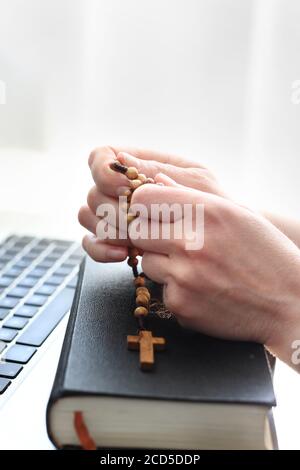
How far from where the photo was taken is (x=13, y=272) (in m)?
0.79

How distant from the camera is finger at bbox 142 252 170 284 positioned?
1.77ft

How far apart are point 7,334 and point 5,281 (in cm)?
14

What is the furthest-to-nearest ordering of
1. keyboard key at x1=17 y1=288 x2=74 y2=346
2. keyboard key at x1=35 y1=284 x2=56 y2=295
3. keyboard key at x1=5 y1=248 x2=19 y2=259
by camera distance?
keyboard key at x1=5 y1=248 x2=19 y2=259 → keyboard key at x1=35 y1=284 x2=56 y2=295 → keyboard key at x1=17 y1=288 x2=74 y2=346

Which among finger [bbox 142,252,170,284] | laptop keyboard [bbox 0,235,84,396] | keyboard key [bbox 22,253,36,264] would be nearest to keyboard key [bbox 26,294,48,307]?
laptop keyboard [bbox 0,235,84,396]

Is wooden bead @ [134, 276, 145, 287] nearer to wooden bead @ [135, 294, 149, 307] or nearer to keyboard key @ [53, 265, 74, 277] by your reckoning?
wooden bead @ [135, 294, 149, 307]

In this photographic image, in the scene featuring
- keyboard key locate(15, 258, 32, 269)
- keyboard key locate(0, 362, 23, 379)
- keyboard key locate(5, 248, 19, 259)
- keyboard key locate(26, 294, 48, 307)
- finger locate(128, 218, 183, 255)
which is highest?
finger locate(128, 218, 183, 255)

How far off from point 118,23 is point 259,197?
0.36 metres

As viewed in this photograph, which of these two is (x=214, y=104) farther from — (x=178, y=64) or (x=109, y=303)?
(x=109, y=303)

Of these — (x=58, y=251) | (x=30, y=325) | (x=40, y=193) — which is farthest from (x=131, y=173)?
(x=40, y=193)

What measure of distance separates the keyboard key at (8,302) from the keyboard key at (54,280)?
6 cm

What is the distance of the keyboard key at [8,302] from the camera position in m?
0.70

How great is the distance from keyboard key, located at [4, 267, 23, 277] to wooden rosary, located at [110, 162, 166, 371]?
0.23 m

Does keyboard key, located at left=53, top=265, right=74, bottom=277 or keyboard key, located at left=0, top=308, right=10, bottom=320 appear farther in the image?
keyboard key, located at left=53, top=265, right=74, bottom=277

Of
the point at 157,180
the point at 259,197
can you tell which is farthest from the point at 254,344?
the point at 259,197
